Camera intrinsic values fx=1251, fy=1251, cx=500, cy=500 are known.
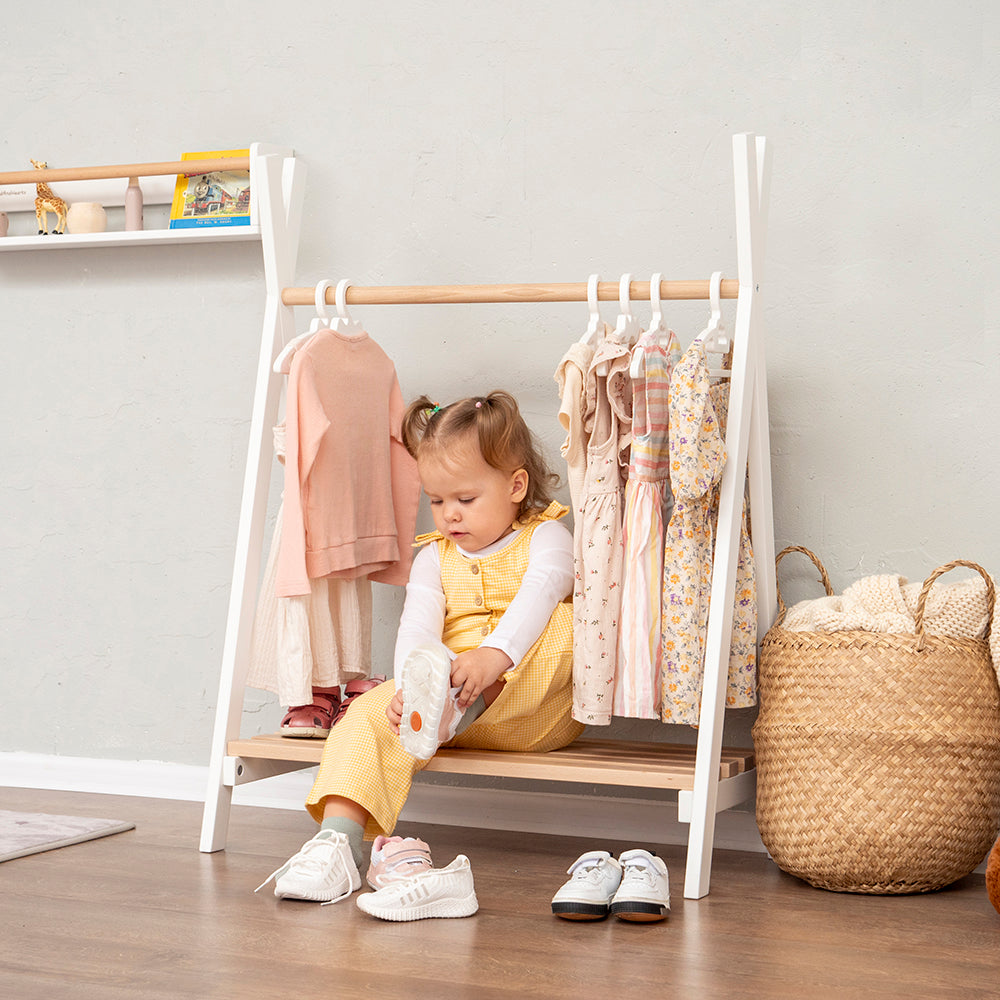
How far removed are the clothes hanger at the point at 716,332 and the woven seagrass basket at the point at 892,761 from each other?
0.50 m

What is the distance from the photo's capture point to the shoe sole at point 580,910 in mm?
1690

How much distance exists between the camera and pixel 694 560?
6.46 ft

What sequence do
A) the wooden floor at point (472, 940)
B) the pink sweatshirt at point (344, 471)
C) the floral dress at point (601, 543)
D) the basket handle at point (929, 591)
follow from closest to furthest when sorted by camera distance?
the wooden floor at point (472, 940)
the basket handle at point (929, 591)
the floral dress at point (601, 543)
the pink sweatshirt at point (344, 471)

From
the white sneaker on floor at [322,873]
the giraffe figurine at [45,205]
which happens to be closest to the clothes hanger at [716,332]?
the white sneaker on floor at [322,873]

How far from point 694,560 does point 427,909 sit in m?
0.67

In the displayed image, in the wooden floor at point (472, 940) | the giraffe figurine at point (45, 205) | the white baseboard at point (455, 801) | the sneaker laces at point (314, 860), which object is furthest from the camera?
the giraffe figurine at point (45, 205)

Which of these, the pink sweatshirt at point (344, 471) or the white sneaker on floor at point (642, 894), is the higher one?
the pink sweatshirt at point (344, 471)

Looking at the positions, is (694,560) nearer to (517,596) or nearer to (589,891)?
(517,596)

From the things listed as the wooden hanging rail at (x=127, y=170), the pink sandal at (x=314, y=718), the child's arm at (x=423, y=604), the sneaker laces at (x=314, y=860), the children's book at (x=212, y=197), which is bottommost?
the sneaker laces at (x=314, y=860)

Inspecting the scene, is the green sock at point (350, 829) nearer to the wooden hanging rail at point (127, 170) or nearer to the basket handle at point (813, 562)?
the basket handle at point (813, 562)

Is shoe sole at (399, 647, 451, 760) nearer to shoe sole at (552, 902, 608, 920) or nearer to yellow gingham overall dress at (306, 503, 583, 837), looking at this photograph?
yellow gingham overall dress at (306, 503, 583, 837)

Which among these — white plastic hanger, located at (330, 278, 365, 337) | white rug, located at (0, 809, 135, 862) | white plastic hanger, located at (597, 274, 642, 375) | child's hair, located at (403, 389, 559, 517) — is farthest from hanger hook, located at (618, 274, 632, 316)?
white rug, located at (0, 809, 135, 862)

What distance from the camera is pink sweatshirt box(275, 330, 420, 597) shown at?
2.13 meters

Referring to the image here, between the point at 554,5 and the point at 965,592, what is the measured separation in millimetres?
1354
